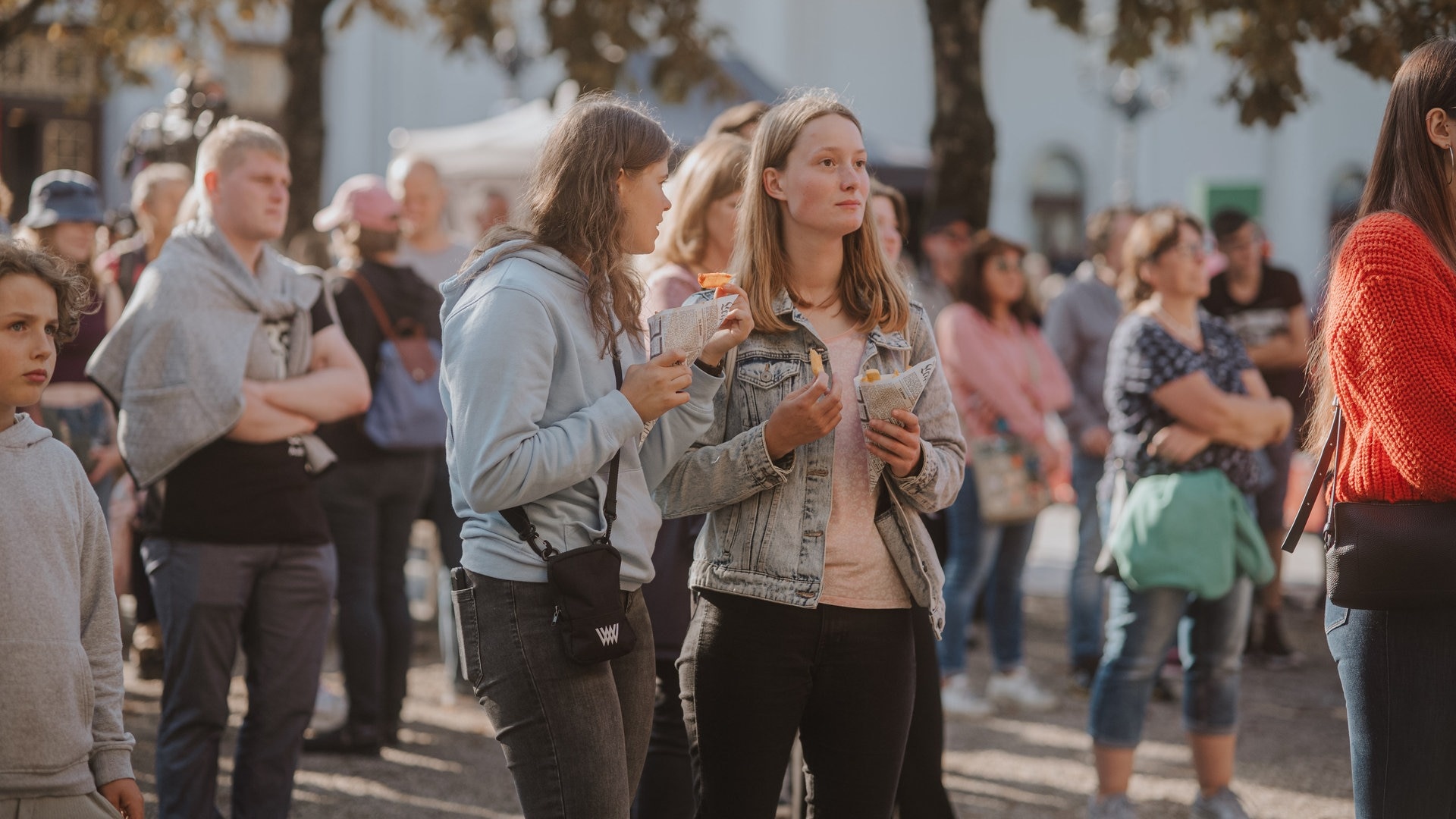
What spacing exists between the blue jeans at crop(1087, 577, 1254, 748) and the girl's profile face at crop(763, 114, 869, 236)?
2.05 meters

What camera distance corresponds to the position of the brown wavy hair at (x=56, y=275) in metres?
2.72

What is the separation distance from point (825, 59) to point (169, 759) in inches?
1213

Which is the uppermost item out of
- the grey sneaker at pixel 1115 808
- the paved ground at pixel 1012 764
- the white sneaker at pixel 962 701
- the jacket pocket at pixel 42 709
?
the jacket pocket at pixel 42 709

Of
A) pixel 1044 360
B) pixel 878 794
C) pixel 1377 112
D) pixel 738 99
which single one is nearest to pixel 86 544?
pixel 878 794

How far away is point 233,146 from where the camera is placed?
4.05m

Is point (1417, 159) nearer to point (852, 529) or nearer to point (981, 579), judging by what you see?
point (852, 529)

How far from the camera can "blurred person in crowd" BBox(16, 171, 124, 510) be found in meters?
5.29

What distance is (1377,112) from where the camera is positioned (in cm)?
Result: 3359

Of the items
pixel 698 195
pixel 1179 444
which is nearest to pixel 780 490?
pixel 698 195

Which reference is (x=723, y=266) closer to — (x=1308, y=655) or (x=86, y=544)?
(x=86, y=544)

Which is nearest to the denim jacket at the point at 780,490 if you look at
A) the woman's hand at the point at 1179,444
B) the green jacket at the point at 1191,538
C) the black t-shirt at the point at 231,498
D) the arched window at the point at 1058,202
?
the black t-shirt at the point at 231,498

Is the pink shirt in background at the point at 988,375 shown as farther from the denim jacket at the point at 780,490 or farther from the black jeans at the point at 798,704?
the black jeans at the point at 798,704

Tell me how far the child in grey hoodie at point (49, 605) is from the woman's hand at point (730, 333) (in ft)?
4.03

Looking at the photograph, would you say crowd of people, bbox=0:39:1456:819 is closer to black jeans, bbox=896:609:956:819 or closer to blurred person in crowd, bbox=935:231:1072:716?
black jeans, bbox=896:609:956:819
